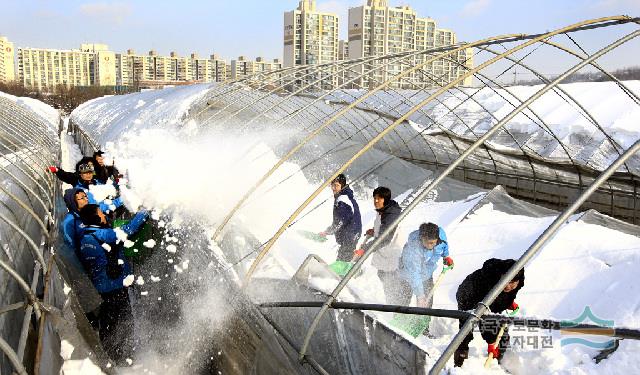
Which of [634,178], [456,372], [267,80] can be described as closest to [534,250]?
[456,372]

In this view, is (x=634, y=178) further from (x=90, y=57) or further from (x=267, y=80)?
(x=90, y=57)

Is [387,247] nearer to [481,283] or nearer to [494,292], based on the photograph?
[481,283]

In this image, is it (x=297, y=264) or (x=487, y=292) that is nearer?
(x=487, y=292)

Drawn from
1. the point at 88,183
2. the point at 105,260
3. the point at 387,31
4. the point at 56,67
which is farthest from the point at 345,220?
the point at 56,67

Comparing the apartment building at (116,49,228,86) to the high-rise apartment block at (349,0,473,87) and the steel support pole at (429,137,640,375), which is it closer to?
the high-rise apartment block at (349,0,473,87)

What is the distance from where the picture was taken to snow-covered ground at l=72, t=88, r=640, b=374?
159 inches

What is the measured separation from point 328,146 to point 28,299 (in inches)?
293

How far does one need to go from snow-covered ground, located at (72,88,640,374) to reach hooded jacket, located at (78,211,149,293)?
1.64 ft

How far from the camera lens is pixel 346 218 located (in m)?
5.30

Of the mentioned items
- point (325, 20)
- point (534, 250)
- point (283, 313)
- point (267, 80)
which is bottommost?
point (283, 313)

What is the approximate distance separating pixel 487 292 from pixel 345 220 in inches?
78.7

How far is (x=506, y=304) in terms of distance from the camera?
153 inches

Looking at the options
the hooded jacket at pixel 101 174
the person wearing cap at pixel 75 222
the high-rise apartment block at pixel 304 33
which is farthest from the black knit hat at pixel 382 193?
the high-rise apartment block at pixel 304 33

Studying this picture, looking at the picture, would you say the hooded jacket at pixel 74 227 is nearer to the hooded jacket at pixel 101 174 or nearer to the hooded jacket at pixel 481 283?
the hooded jacket at pixel 101 174
